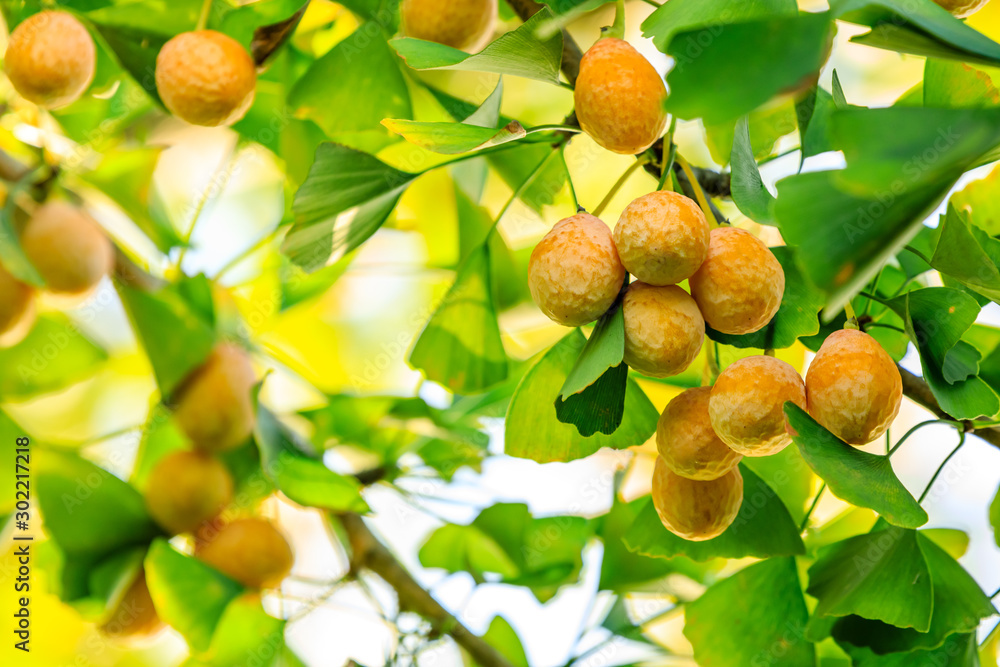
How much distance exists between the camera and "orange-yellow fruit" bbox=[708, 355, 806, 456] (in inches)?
13.4

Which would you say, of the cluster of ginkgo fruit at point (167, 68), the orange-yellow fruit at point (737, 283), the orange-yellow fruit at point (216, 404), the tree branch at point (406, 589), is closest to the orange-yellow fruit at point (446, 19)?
the cluster of ginkgo fruit at point (167, 68)

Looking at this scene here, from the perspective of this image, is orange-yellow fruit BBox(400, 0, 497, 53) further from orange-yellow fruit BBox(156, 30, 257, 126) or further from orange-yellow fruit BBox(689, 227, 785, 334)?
orange-yellow fruit BBox(689, 227, 785, 334)

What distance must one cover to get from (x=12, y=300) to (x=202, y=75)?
328 mm

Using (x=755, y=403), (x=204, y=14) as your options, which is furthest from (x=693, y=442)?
(x=204, y=14)

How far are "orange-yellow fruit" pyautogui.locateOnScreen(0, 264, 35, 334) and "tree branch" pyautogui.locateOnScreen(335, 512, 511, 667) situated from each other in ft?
1.05

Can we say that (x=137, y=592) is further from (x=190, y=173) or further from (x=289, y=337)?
(x=190, y=173)

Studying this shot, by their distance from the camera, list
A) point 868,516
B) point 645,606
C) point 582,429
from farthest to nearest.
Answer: point 645,606
point 868,516
point 582,429

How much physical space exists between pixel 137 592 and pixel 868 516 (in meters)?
0.61

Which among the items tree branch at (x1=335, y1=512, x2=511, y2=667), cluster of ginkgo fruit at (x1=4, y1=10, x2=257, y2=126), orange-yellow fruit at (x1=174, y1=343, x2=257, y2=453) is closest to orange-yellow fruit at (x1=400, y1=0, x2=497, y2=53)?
cluster of ginkgo fruit at (x1=4, y1=10, x2=257, y2=126)

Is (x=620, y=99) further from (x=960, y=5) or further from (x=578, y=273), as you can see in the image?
(x=960, y=5)

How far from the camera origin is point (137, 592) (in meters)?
0.69

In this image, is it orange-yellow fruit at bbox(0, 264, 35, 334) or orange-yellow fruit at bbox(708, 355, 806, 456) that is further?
orange-yellow fruit at bbox(0, 264, 35, 334)

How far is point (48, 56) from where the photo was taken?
53 centimetres

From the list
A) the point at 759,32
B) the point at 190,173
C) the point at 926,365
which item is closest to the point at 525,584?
the point at 926,365
